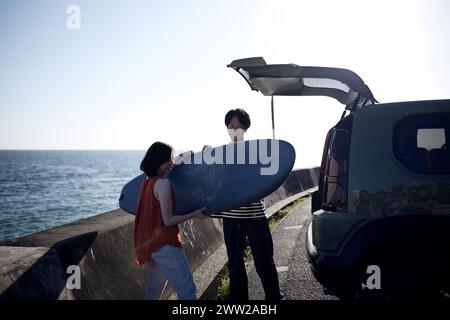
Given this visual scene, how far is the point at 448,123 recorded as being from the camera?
2953mm

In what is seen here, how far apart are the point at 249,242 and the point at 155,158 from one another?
1.27 meters

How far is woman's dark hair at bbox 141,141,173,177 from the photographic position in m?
2.78

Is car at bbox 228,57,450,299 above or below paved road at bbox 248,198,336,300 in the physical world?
above

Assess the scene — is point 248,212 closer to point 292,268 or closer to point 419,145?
point 419,145

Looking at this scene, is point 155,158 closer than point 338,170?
Yes

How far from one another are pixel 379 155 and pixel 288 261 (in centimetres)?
295

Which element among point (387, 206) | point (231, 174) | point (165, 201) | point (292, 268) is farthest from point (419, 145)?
point (292, 268)

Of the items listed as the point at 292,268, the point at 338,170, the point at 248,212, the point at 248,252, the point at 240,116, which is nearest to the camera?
the point at 338,170

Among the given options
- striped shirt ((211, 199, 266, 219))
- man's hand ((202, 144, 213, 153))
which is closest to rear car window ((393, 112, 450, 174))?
striped shirt ((211, 199, 266, 219))

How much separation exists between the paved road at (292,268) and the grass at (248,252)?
220 mm

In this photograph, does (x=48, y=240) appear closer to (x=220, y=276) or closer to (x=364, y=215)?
(x=220, y=276)

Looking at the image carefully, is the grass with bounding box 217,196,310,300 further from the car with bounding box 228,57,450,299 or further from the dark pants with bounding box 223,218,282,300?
the car with bounding box 228,57,450,299

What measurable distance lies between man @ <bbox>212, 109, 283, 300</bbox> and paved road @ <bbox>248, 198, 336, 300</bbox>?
63 cm

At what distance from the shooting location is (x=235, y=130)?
3.55 meters
